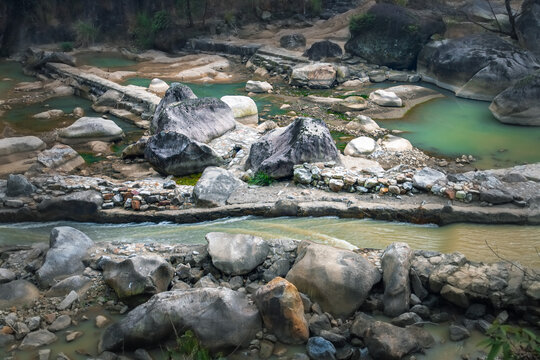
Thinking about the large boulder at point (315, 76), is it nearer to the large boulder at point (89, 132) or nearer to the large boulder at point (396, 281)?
the large boulder at point (89, 132)

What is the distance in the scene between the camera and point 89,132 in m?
11.3

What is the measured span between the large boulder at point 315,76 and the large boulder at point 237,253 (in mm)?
A: 10294

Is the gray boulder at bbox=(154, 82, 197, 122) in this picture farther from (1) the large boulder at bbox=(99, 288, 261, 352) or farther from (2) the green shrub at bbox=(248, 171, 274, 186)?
(1) the large boulder at bbox=(99, 288, 261, 352)

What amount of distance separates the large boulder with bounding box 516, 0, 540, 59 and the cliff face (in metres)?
9.86

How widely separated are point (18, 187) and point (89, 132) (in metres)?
3.60

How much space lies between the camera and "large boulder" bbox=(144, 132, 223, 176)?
902 cm

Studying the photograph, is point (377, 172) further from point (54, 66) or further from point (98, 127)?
point (54, 66)

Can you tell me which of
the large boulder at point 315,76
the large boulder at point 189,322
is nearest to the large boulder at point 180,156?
the large boulder at point 189,322

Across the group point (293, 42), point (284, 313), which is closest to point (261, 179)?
point (284, 313)

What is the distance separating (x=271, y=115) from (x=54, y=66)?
28.8 ft

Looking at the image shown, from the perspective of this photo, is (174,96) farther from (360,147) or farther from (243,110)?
(360,147)

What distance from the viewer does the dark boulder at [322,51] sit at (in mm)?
17766

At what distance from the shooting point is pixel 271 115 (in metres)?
13.0

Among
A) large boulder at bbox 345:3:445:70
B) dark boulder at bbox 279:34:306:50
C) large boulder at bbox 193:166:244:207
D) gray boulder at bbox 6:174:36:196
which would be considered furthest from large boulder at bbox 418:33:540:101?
gray boulder at bbox 6:174:36:196
